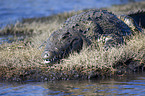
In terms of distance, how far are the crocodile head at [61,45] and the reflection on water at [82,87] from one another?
1.01 metres

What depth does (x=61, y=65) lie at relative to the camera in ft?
25.1

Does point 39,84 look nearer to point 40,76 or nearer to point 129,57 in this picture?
point 40,76

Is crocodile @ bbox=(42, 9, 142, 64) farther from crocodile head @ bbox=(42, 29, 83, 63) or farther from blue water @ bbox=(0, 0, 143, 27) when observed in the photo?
blue water @ bbox=(0, 0, 143, 27)

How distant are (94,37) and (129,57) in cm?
139

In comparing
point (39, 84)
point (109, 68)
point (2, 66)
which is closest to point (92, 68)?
point (109, 68)

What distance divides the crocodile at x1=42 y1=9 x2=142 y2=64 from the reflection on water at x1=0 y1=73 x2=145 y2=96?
48.1 inches

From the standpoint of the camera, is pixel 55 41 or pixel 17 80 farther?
pixel 55 41

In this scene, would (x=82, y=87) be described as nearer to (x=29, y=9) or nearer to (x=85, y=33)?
(x=85, y=33)

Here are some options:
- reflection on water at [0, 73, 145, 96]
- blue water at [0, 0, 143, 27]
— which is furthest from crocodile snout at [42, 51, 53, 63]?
blue water at [0, 0, 143, 27]

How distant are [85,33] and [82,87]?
2.60m

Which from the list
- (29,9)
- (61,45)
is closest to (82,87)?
(61,45)

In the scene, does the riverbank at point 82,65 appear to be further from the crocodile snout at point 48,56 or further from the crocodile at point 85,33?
the crocodile at point 85,33

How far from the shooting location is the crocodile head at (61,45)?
790 cm

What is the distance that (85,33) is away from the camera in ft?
28.5
